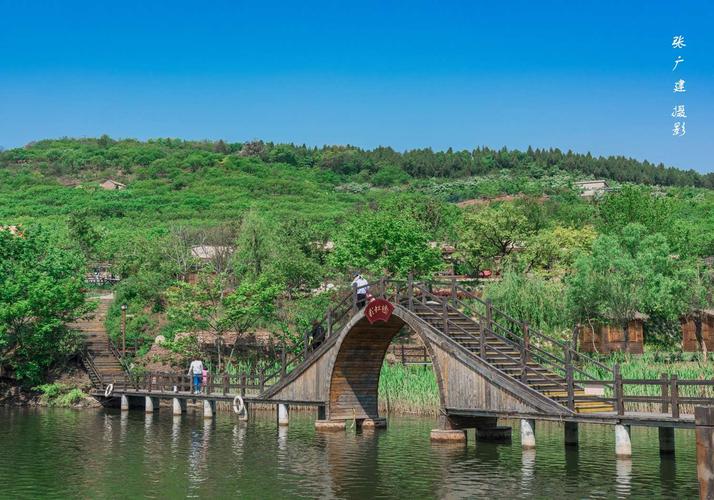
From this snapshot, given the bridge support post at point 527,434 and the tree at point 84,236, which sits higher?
the tree at point 84,236

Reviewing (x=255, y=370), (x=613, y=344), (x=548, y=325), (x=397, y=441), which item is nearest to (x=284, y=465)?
(x=397, y=441)

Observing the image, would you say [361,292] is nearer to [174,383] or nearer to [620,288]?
[174,383]

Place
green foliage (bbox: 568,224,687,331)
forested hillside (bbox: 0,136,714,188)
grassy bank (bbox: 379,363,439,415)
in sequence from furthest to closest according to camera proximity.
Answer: forested hillside (bbox: 0,136,714,188) < green foliage (bbox: 568,224,687,331) < grassy bank (bbox: 379,363,439,415)

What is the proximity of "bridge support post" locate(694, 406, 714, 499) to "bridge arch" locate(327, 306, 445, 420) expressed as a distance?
17.3 m

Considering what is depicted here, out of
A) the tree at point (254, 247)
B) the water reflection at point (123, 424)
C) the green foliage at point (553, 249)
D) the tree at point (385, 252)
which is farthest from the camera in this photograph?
the green foliage at point (553, 249)

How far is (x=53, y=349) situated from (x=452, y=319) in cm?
2550

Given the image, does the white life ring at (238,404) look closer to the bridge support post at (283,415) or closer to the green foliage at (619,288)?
the bridge support post at (283,415)

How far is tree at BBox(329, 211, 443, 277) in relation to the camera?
2260 inches

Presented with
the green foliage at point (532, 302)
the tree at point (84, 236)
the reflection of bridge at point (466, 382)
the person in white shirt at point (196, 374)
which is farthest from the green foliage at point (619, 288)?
the tree at point (84, 236)

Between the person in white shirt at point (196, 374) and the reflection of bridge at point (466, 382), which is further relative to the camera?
the person in white shirt at point (196, 374)

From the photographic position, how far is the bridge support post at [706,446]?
15938 mm

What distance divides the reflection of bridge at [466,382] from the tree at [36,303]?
36.6 ft

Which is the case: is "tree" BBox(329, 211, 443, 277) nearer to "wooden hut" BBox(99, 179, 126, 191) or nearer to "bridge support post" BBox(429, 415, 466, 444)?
"bridge support post" BBox(429, 415, 466, 444)

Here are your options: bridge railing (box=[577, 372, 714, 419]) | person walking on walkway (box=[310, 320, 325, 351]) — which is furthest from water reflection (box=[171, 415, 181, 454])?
bridge railing (box=[577, 372, 714, 419])
